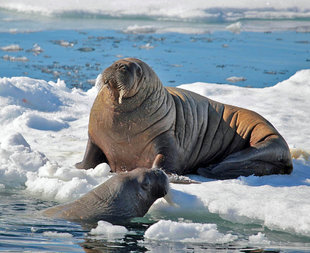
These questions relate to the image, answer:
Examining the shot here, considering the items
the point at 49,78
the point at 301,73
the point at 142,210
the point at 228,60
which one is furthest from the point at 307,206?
the point at 228,60

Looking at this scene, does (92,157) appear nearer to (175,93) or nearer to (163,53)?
(175,93)

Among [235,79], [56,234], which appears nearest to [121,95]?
[56,234]

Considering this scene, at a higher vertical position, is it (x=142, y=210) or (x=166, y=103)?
(x=166, y=103)

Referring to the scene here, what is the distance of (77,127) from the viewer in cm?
912

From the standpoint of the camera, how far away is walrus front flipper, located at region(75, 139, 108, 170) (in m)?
7.01

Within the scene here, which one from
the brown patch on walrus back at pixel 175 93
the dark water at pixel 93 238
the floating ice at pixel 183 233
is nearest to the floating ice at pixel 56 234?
the dark water at pixel 93 238

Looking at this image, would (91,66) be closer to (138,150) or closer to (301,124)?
(301,124)

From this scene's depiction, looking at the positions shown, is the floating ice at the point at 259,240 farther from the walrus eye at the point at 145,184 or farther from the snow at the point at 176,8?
the snow at the point at 176,8

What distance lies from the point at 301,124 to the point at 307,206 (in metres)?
3.89

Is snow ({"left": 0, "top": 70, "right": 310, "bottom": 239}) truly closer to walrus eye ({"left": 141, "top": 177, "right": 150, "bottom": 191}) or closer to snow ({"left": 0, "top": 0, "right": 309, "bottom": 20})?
walrus eye ({"left": 141, "top": 177, "right": 150, "bottom": 191})

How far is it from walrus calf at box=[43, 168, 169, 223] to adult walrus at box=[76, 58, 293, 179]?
3.28 feet

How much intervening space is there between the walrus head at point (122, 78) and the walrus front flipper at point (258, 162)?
1.18 meters

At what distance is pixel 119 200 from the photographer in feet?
18.0

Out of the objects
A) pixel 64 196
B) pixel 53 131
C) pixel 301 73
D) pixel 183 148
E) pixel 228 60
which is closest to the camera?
pixel 64 196
